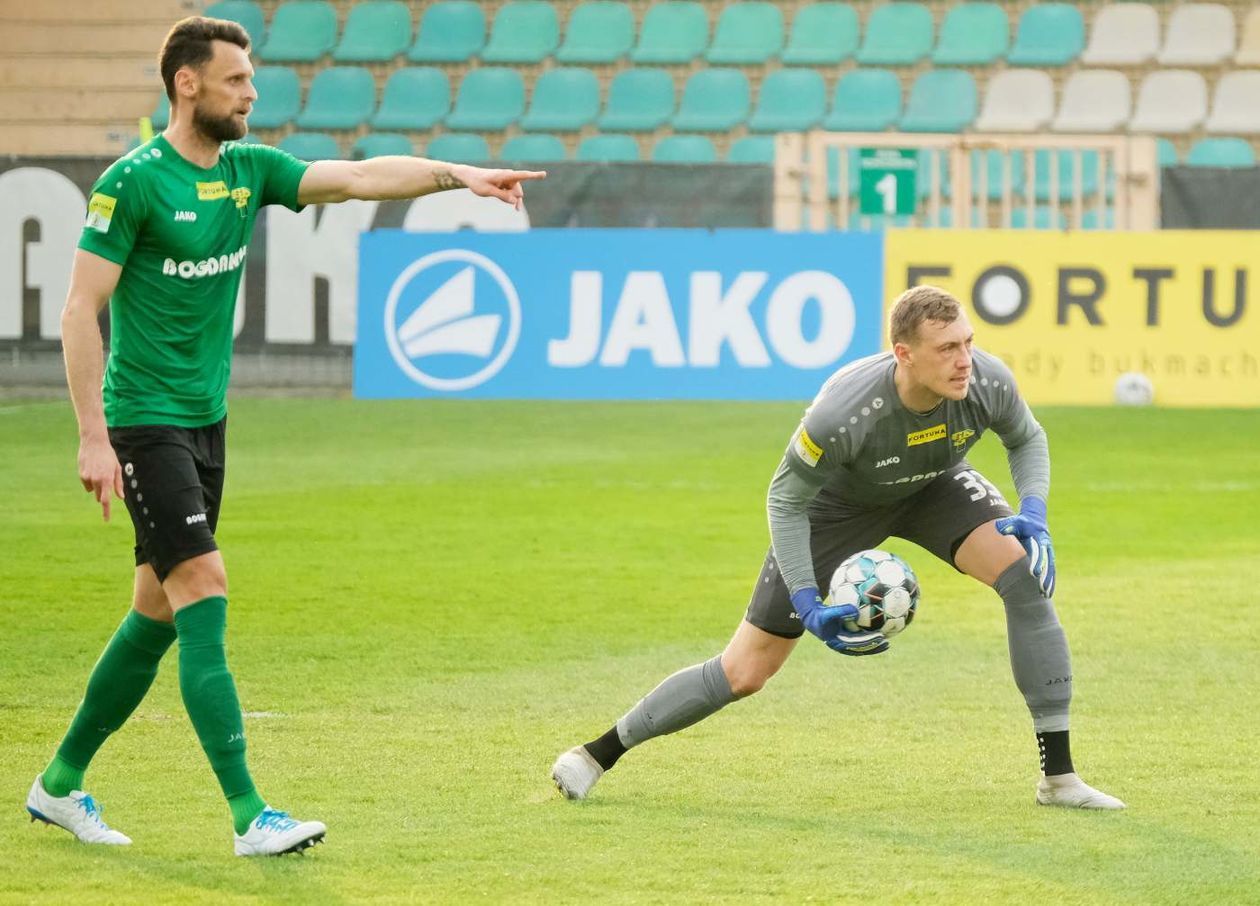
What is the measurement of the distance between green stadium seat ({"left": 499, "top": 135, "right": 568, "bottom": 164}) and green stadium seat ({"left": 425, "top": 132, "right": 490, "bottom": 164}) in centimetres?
26

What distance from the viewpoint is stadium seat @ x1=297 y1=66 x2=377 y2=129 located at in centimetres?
2508

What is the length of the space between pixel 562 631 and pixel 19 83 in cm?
1979

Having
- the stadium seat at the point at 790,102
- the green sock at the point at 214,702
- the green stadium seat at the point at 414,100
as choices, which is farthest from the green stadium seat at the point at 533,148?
the green sock at the point at 214,702

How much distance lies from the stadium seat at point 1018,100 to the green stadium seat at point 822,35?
192cm

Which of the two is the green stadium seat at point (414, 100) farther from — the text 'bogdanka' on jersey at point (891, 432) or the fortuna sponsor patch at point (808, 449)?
the fortuna sponsor patch at point (808, 449)

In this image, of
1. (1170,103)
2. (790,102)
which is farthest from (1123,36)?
(790,102)

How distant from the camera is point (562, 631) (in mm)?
9047

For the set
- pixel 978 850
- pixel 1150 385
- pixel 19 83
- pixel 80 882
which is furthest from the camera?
pixel 19 83

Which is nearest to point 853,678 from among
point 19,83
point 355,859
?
point 355,859

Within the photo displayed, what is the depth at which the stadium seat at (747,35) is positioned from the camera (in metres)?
25.3

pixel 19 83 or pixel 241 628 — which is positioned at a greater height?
pixel 19 83

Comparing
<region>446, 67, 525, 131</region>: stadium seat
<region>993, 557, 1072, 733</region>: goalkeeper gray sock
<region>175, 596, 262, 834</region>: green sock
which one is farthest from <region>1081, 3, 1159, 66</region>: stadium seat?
<region>175, 596, 262, 834</region>: green sock

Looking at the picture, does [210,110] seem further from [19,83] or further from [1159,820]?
[19,83]

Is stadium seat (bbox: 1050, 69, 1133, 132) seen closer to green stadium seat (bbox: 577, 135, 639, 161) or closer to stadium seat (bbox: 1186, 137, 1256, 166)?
stadium seat (bbox: 1186, 137, 1256, 166)
